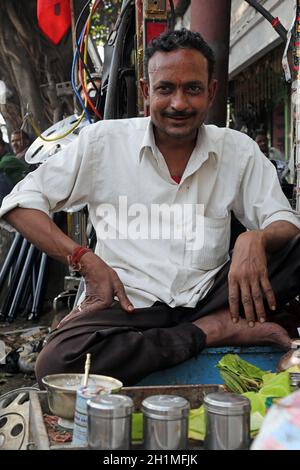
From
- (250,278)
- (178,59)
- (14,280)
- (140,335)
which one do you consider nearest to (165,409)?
(140,335)

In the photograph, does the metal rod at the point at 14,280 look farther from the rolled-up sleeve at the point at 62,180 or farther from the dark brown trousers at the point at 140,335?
the dark brown trousers at the point at 140,335

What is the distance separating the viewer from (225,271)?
269cm

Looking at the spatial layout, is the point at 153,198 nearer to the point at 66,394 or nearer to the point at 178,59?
the point at 178,59

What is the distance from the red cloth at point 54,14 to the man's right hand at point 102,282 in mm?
3731

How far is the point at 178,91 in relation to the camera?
2648 millimetres

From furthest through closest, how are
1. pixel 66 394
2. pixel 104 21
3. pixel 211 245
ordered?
pixel 104 21
pixel 211 245
pixel 66 394

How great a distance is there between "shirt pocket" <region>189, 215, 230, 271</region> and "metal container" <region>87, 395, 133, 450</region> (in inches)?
54.5

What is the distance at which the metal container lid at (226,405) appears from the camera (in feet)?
4.46

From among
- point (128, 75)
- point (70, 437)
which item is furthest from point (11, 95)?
point (70, 437)

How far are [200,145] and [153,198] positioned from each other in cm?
34

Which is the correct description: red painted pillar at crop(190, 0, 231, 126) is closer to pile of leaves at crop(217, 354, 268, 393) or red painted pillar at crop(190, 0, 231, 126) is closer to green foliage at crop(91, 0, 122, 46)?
pile of leaves at crop(217, 354, 268, 393)

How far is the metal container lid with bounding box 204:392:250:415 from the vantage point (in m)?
1.36

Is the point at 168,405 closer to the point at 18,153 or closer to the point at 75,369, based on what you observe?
the point at 75,369

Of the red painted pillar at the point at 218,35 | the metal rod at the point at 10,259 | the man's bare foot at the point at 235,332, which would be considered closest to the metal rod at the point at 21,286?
the metal rod at the point at 10,259
